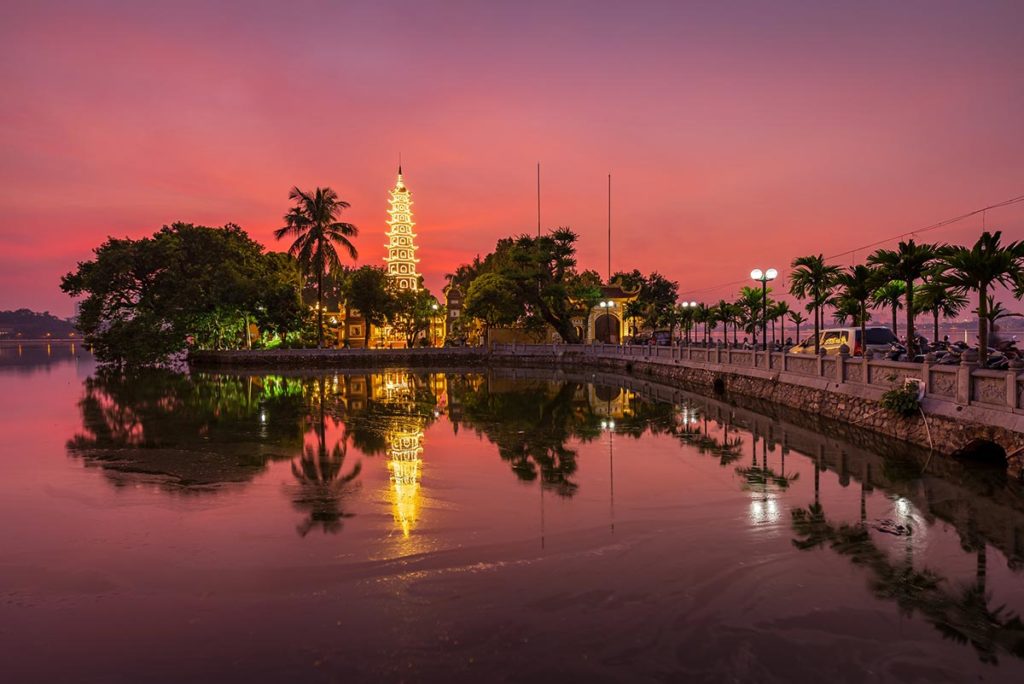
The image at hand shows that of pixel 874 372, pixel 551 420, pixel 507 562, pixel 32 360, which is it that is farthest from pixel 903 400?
pixel 32 360

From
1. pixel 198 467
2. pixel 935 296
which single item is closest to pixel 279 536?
pixel 198 467

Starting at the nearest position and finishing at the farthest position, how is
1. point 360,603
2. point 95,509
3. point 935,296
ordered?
1. point 360,603
2. point 95,509
3. point 935,296

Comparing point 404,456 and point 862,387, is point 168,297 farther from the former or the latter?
point 862,387

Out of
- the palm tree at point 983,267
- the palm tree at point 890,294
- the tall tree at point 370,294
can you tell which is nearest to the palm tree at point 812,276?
the palm tree at point 890,294

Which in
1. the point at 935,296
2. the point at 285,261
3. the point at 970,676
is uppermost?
the point at 285,261

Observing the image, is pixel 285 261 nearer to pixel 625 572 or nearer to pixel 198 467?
pixel 198 467

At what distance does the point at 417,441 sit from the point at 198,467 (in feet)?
18.2

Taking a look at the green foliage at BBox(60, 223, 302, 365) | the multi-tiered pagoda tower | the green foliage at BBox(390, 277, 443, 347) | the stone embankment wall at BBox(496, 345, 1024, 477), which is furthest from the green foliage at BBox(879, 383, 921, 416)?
the multi-tiered pagoda tower

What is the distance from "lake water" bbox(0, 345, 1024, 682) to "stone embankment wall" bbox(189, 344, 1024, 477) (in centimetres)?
78

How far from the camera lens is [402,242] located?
292 feet

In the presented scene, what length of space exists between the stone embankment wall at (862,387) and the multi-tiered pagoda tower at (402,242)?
48.4m

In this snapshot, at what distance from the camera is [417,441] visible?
56.5ft

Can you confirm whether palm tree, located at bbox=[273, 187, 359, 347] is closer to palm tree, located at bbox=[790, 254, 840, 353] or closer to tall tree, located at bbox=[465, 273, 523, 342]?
tall tree, located at bbox=[465, 273, 523, 342]

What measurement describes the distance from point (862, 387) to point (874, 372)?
0.55 metres
